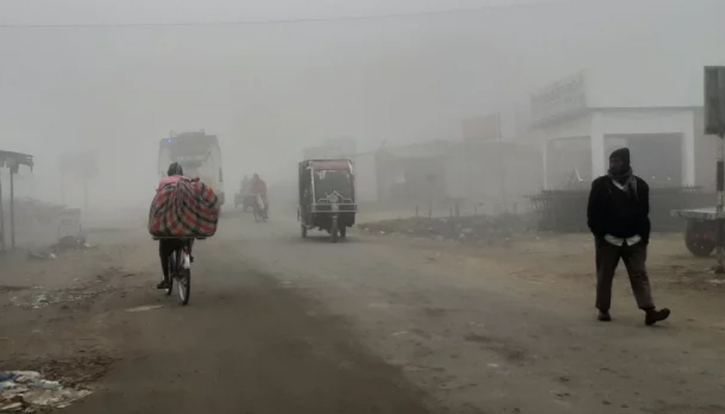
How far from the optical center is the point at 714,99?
11328mm

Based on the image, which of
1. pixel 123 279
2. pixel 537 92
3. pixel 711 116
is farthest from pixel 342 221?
pixel 537 92

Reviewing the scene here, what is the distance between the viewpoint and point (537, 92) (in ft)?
129

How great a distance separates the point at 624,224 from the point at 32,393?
5.49 meters

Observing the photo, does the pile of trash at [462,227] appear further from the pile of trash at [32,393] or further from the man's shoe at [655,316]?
the pile of trash at [32,393]

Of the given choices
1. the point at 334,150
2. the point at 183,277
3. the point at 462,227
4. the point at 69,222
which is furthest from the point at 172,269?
the point at 334,150

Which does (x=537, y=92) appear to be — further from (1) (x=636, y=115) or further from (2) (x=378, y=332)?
(2) (x=378, y=332)

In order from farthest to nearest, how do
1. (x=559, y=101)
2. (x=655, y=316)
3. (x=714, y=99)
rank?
(x=559, y=101) → (x=714, y=99) → (x=655, y=316)

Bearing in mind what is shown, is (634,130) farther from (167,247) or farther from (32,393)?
(32,393)

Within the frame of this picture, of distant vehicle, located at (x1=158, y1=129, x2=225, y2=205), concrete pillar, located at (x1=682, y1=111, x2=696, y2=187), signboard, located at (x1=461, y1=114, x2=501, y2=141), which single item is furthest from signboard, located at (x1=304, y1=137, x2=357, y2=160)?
concrete pillar, located at (x1=682, y1=111, x2=696, y2=187)

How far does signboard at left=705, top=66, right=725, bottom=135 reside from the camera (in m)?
11.3

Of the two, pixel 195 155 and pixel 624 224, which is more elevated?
pixel 195 155

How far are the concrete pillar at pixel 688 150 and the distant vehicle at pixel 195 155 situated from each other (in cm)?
1988

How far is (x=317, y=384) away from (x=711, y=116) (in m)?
8.34

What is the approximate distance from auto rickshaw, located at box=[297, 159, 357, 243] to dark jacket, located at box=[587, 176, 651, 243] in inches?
485
